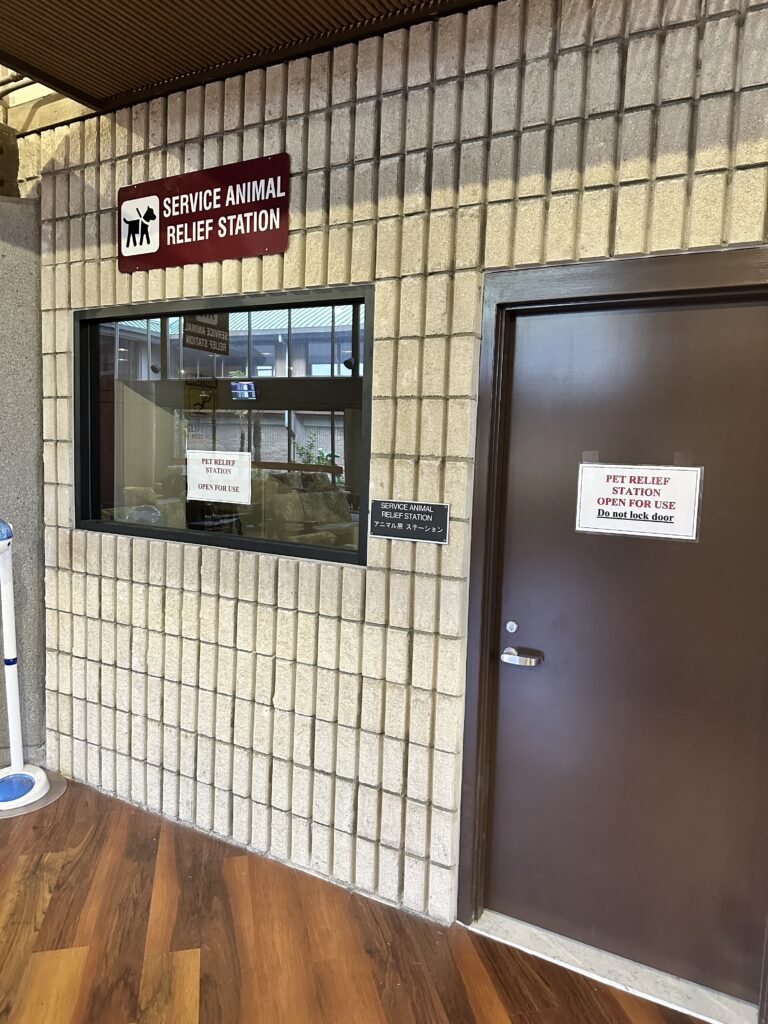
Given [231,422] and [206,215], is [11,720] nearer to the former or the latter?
[231,422]

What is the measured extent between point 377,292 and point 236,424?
879 millimetres

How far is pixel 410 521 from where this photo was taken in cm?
235

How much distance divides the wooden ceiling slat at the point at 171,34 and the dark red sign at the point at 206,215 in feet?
1.24

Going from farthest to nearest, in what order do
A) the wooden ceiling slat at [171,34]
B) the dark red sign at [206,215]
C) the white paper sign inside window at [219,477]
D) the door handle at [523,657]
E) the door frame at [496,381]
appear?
the white paper sign inside window at [219,477], the dark red sign at [206,215], the door handle at [523,657], the wooden ceiling slat at [171,34], the door frame at [496,381]

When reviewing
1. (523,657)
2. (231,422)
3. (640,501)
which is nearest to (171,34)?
(231,422)

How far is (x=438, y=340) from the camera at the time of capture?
2.27 metres

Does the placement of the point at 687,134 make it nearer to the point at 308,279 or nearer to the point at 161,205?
the point at 308,279

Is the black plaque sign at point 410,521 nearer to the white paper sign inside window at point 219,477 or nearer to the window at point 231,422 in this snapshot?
the window at point 231,422

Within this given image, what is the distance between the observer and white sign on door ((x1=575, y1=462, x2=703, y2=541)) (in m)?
2.04

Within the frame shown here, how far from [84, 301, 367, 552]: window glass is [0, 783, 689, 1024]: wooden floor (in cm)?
137

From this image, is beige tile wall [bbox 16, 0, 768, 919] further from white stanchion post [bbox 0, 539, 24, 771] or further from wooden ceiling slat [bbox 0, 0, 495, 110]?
white stanchion post [bbox 0, 539, 24, 771]

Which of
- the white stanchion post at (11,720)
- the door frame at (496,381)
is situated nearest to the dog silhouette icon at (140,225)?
the white stanchion post at (11,720)

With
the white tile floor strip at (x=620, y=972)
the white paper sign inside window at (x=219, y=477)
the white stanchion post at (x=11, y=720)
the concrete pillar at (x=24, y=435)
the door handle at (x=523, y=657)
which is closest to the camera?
the white tile floor strip at (x=620, y=972)

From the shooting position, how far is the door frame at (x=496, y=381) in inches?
74.8
